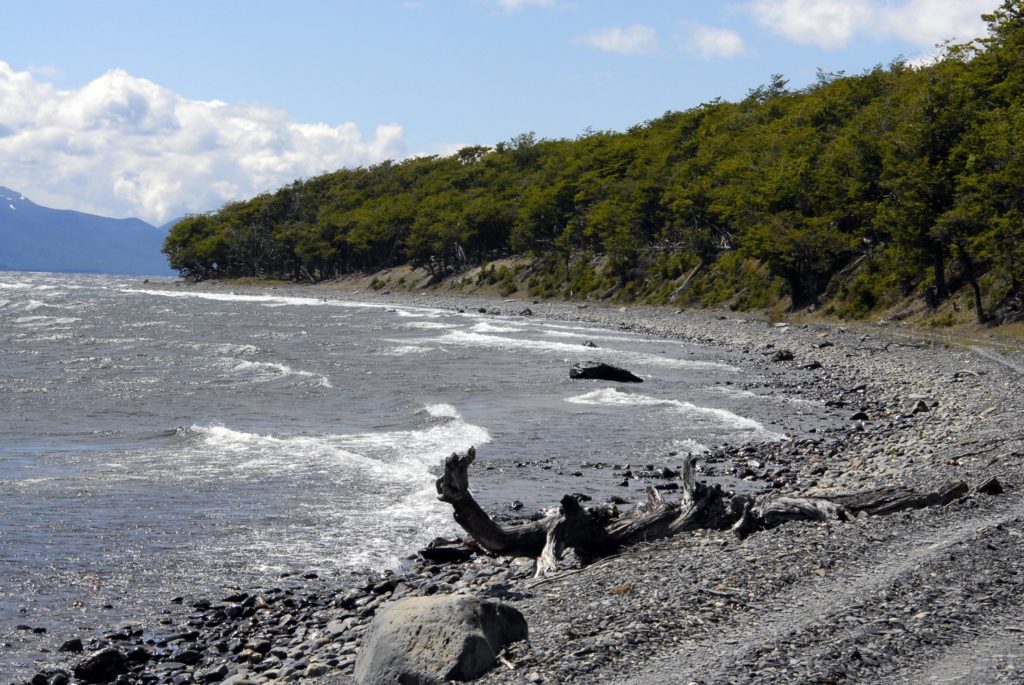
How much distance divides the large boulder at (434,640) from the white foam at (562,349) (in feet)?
115

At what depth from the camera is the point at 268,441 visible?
91.4 ft

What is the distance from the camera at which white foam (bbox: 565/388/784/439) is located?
2967 cm

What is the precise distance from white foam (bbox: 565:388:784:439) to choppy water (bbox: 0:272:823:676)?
0.35 ft

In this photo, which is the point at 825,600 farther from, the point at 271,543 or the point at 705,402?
the point at 705,402

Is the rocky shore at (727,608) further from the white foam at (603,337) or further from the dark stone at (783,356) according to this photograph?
the white foam at (603,337)

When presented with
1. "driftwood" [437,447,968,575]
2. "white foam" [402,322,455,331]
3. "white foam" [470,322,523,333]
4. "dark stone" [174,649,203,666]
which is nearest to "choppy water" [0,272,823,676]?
"dark stone" [174,649,203,666]

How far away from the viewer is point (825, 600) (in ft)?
33.4

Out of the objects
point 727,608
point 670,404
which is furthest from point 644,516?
point 670,404

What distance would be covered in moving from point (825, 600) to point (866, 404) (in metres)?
23.2

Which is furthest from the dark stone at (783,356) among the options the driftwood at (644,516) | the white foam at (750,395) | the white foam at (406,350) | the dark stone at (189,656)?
the dark stone at (189,656)

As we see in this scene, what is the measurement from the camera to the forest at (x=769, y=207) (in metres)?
50.7

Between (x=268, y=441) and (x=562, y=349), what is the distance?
27.8 meters

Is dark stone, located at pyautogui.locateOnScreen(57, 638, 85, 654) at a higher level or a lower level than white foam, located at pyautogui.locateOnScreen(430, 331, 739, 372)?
lower

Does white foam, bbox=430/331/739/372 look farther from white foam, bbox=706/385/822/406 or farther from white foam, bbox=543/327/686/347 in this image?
white foam, bbox=706/385/822/406
